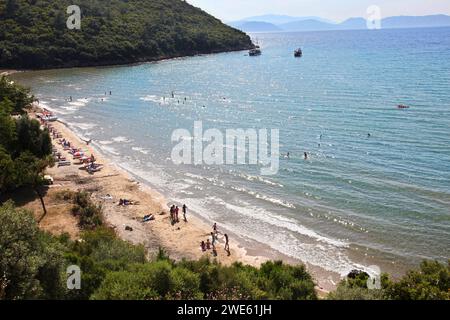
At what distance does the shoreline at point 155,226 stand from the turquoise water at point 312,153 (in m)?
0.99

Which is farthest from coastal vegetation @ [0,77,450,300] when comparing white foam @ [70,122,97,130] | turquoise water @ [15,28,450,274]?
white foam @ [70,122,97,130]

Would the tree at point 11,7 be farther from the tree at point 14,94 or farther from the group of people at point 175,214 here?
the group of people at point 175,214

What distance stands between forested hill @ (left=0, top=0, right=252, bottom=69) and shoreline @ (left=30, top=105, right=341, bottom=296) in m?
90.9

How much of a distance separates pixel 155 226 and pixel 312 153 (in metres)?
20.5

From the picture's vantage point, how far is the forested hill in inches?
4747

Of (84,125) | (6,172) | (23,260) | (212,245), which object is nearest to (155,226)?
(212,245)

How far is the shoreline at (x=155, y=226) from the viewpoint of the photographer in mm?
26641

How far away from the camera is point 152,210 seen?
33562 mm

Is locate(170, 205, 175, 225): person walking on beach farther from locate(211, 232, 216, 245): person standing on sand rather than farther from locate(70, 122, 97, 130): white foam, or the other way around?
locate(70, 122, 97, 130): white foam

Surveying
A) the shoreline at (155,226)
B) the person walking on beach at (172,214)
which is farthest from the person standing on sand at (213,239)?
the person walking on beach at (172,214)

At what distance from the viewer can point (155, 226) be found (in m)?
31.0

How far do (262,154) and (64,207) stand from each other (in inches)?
828

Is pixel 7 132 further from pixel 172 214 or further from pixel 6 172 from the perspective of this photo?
pixel 172 214

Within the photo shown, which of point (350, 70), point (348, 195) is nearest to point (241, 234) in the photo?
point (348, 195)
